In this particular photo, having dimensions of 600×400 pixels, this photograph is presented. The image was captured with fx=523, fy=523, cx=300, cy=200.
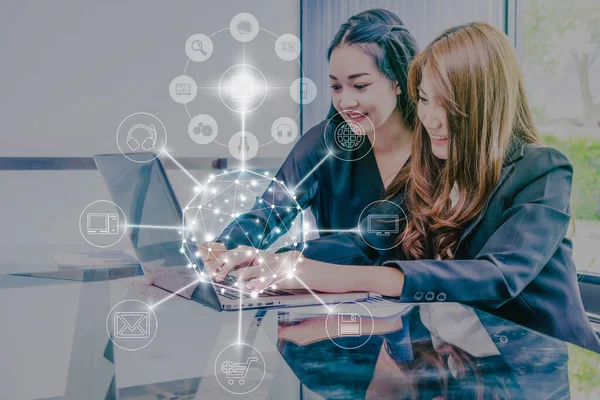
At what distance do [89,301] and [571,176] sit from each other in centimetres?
90

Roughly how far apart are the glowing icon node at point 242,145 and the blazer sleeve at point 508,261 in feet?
1.10

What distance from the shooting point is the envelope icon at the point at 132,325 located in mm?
891

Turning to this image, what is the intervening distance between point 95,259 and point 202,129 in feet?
0.97

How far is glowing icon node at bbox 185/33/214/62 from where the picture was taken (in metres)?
0.95

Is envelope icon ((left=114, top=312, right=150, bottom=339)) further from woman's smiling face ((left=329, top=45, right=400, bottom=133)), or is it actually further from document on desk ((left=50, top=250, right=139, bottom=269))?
woman's smiling face ((left=329, top=45, right=400, bottom=133))

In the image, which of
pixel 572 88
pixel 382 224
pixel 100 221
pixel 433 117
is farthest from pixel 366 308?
pixel 572 88

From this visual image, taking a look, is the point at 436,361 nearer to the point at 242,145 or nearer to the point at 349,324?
the point at 349,324

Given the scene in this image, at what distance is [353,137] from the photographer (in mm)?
1020

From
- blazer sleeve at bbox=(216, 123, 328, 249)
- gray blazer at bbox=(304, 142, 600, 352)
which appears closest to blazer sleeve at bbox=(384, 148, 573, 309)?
gray blazer at bbox=(304, 142, 600, 352)

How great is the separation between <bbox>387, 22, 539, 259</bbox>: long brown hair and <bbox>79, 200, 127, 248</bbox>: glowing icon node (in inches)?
20.7

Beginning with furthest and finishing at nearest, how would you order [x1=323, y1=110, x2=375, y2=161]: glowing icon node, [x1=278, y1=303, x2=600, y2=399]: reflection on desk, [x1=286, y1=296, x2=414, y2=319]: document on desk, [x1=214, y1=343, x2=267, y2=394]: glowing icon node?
[x1=323, y1=110, x2=375, y2=161]: glowing icon node → [x1=286, y1=296, x2=414, y2=319]: document on desk → [x1=214, y1=343, x2=267, y2=394]: glowing icon node → [x1=278, y1=303, x2=600, y2=399]: reflection on desk

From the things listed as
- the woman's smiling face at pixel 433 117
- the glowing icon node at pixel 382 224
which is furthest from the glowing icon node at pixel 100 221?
the woman's smiling face at pixel 433 117

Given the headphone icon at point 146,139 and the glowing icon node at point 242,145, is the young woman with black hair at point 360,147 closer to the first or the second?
the glowing icon node at point 242,145

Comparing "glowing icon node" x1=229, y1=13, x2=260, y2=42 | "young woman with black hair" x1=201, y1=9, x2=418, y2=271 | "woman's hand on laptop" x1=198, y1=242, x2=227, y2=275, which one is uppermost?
"glowing icon node" x1=229, y1=13, x2=260, y2=42
